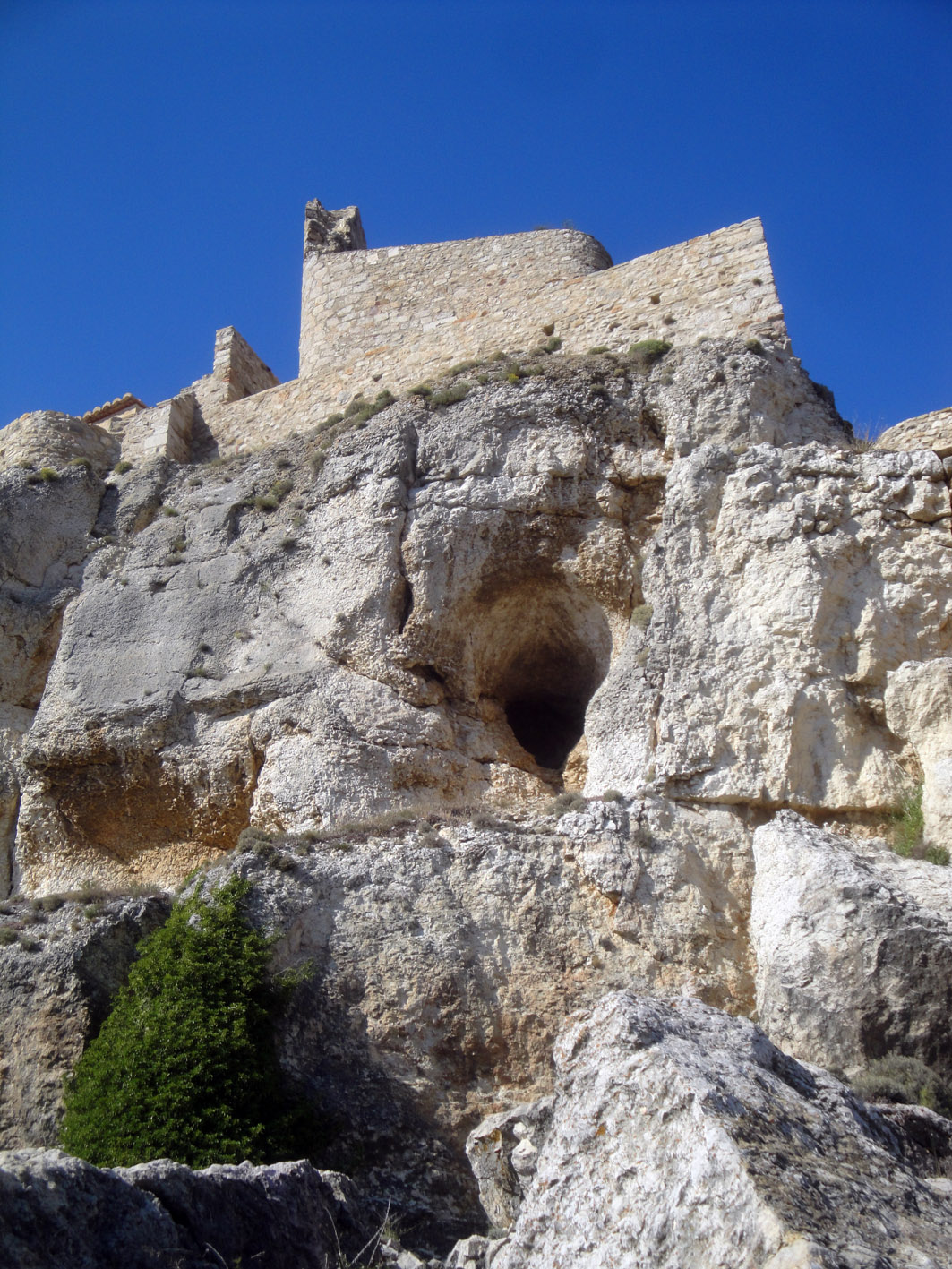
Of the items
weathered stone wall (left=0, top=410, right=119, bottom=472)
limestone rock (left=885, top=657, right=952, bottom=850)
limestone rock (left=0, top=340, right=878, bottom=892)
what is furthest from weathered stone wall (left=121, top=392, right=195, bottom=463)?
limestone rock (left=885, top=657, right=952, bottom=850)

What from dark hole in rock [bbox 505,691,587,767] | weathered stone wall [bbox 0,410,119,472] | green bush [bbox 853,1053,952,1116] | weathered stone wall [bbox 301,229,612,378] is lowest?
green bush [bbox 853,1053,952,1116]

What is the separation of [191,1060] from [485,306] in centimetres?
Result: 1102

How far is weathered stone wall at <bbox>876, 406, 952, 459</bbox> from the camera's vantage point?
10.9m

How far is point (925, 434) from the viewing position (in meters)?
Answer: 11.1

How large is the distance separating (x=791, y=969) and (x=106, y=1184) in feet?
17.0

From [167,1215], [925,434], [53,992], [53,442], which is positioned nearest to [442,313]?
[53,442]

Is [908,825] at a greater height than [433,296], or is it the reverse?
[433,296]

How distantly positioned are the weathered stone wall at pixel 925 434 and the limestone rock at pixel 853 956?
4.40 meters

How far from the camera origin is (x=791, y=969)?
811cm

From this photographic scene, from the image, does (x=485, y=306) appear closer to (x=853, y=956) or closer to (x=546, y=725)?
(x=546, y=725)

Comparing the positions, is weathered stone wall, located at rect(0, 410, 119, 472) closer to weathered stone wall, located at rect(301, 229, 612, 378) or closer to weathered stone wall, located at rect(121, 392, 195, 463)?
weathered stone wall, located at rect(121, 392, 195, 463)

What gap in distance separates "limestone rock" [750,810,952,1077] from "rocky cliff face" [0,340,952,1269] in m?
0.03

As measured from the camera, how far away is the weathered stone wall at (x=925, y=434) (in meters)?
10.9

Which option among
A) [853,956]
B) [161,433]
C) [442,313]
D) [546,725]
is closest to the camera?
[853,956]
